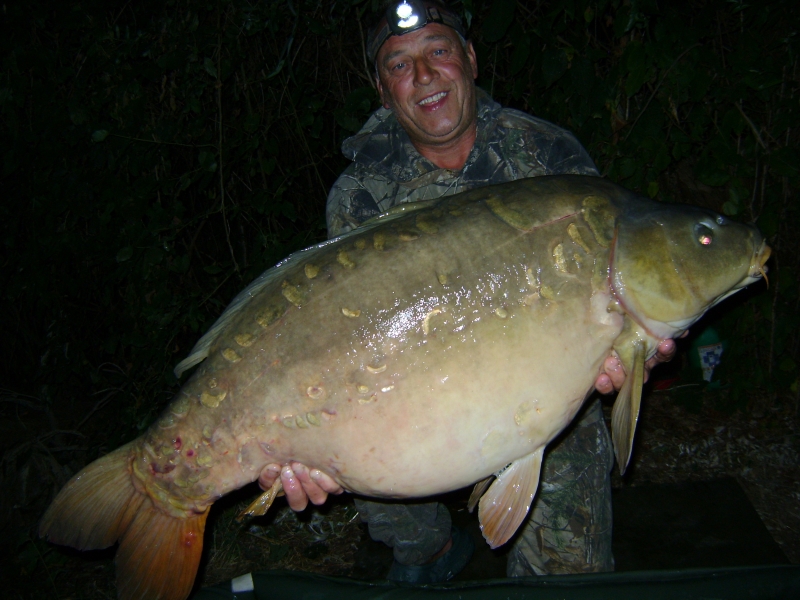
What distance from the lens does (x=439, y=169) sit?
2064 mm

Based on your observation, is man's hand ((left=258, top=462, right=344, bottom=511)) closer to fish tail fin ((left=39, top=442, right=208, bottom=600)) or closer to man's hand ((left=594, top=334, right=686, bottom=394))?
fish tail fin ((left=39, top=442, right=208, bottom=600))

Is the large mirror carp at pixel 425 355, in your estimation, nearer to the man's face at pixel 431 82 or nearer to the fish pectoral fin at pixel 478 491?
the fish pectoral fin at pixel 478 491

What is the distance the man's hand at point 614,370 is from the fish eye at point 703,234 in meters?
0.28

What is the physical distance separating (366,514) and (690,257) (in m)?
1.52

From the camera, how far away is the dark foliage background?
8.25ft

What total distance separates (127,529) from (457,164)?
1.61 metres

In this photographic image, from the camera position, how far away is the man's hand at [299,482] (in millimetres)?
1462

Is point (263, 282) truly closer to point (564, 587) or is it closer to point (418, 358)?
point (418, 358)

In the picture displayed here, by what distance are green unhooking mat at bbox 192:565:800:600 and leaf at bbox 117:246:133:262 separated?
165 centimetres

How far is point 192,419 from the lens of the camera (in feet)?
4.57

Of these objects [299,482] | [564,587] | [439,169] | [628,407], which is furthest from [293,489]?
[439,169]

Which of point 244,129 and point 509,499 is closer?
point 509,499

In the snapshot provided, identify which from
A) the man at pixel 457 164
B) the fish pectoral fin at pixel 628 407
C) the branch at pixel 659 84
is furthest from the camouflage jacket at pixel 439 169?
the fish pectoral fin at pixel 628 407

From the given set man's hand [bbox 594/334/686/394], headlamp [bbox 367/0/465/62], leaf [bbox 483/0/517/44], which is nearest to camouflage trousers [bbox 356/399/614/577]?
man's hand [bbox 594/334/686/394]
